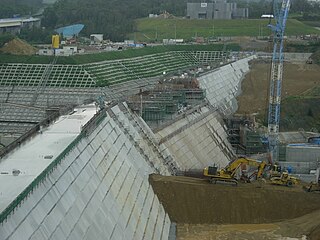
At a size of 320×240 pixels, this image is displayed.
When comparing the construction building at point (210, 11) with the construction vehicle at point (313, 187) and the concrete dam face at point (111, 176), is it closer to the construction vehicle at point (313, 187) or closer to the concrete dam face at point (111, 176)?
the concrete dam face at point (111, 176)

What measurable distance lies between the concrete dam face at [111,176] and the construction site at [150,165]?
3.4 inches

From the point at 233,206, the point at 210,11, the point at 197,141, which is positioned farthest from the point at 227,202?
the point at 210,11

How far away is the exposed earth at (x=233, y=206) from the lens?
44.3 meters

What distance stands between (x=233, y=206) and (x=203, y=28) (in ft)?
390

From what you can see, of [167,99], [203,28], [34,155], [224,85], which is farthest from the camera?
[203,28]

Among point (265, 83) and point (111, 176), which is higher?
point (111, 176)

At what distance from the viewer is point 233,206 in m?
45.2

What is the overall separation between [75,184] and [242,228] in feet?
52.9

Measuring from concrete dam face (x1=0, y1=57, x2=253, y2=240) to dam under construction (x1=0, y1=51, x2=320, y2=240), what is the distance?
0.09 meters

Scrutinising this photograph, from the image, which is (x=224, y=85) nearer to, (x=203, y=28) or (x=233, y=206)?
(x=233, y=206)

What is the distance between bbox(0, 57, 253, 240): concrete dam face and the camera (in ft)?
90.2

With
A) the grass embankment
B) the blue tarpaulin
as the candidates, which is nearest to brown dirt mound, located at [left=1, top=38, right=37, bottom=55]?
the grass embankment

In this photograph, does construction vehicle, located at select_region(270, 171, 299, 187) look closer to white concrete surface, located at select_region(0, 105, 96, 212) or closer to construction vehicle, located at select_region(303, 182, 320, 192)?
construction vehicle, located at select_region(303, 182, 320, 192)


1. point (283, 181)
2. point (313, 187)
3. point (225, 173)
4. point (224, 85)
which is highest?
point (225, 173)
